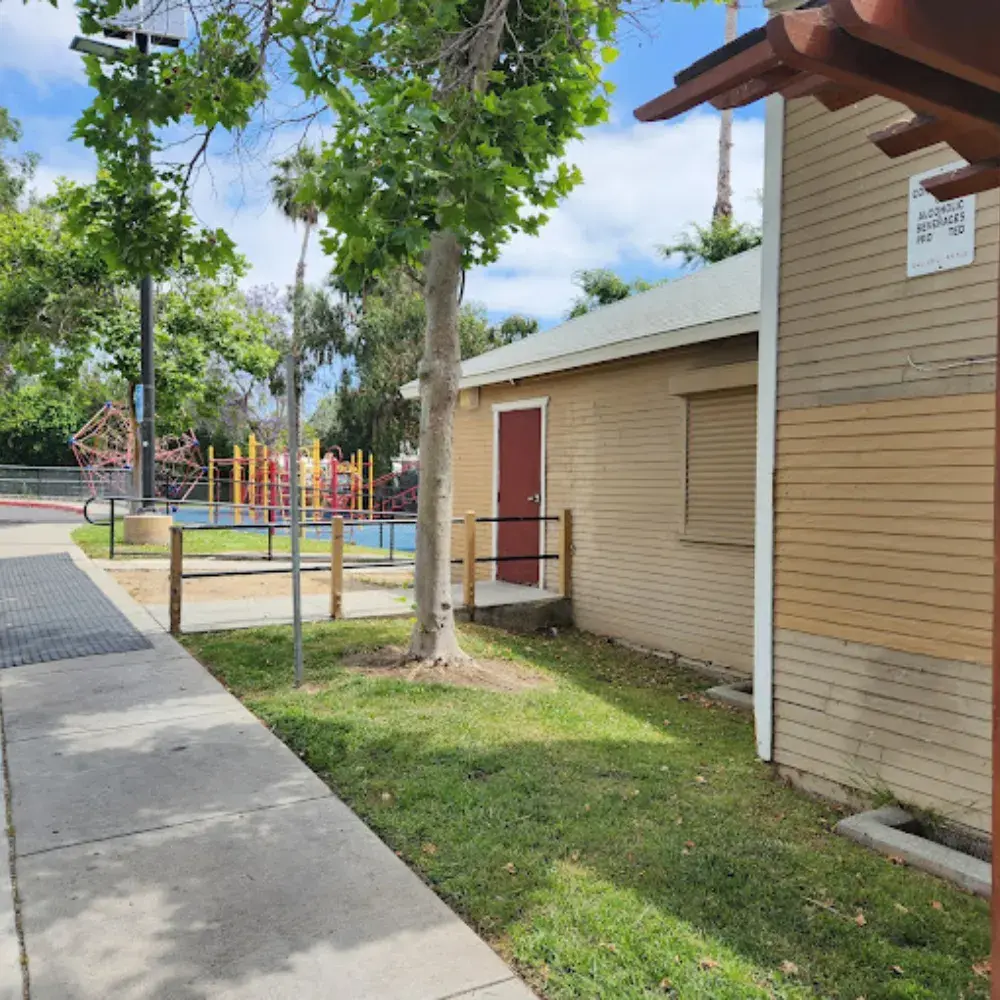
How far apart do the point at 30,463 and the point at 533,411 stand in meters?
30.9

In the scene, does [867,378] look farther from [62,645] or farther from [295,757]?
[62,645]

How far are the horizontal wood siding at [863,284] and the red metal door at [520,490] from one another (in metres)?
5.39

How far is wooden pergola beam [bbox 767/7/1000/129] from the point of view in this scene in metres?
1.45

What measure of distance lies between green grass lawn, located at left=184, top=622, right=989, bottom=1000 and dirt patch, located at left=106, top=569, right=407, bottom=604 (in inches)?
140

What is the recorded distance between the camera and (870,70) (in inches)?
60.5

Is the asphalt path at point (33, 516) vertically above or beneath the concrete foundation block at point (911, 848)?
above

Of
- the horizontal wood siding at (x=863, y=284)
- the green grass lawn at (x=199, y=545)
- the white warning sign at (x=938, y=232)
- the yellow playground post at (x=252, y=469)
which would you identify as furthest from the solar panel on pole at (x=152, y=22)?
the yellow playground post at (x=252, y=469)

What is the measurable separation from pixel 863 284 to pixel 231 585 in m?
8.03

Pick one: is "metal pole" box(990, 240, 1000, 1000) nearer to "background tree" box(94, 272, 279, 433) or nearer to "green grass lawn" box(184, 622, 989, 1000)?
"green grass lawn" box(184, 622, 989, 1000)

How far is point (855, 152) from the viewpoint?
433 centimetres

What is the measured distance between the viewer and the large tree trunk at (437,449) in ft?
20.6

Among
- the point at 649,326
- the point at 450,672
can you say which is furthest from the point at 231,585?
the point at 649,326

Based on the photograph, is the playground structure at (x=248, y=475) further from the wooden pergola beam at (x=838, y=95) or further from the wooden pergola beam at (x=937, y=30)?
the wooden pergola beam at (x=937, y=30)

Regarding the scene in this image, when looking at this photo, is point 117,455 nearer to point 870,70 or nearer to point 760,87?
point 760,87
